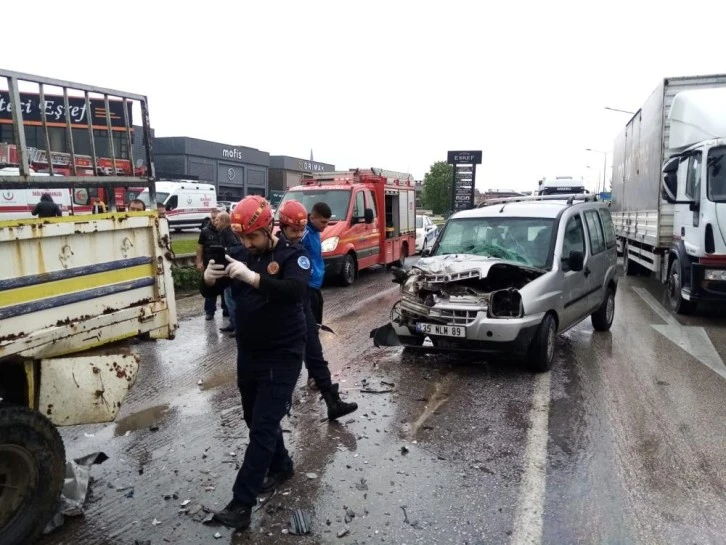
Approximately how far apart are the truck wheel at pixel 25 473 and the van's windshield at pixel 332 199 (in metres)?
10.1

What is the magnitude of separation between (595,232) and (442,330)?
10.5ft

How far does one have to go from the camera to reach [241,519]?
10.8ft

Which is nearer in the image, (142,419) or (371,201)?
(142,419)

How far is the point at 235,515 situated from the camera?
10.8 ft

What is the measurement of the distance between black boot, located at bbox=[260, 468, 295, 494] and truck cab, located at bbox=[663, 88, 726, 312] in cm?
750

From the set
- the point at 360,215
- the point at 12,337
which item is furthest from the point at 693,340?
the point at 12,337

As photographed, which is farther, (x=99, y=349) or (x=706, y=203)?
(x=706, y=203)

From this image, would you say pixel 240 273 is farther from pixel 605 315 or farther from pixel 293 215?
pixel 605 315

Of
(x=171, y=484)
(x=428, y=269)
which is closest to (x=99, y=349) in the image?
(x=171, y=484)

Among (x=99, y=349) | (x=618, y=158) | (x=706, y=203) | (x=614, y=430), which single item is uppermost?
(x=618, y=158)

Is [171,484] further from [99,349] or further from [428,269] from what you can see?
[428,269]

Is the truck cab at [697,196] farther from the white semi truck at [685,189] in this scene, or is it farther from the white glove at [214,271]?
the white glove at [214,271]

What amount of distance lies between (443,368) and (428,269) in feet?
3.72

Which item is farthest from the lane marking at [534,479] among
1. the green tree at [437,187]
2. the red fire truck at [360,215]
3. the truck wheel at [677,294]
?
the green tree at [437,187]
